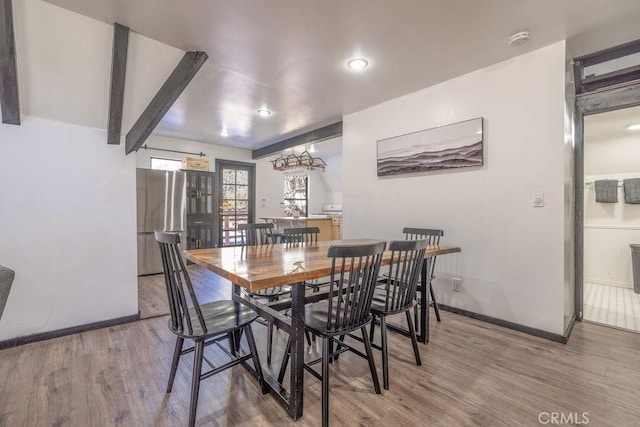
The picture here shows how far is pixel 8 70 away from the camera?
78.0 inches

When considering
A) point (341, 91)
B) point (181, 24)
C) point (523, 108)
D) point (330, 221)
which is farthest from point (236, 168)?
point (523, 108)

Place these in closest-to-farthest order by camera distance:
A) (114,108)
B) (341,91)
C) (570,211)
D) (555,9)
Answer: (555,9)
(114,108)
(570,211)
(341,91)

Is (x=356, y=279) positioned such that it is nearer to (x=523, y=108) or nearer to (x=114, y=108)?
(x=523, y=108)

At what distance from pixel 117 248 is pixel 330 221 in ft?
13.2

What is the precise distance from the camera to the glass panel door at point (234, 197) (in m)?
6.25

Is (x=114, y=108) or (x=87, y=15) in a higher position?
(x=87, y=15)

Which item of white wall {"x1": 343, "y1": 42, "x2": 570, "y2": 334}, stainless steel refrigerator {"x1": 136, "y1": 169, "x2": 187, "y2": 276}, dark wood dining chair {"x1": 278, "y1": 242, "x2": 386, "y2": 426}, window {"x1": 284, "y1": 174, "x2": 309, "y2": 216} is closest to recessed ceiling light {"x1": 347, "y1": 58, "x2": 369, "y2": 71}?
white wall {"x1": 343, "y1": 42, "x2": 570, "y2": 334}

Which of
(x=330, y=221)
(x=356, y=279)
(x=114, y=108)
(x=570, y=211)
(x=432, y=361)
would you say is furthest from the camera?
(x=330, y=221)

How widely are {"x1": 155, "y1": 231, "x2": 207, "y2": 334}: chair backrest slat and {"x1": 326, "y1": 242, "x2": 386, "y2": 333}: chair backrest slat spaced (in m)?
0.68

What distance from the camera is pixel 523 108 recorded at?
2539 mm

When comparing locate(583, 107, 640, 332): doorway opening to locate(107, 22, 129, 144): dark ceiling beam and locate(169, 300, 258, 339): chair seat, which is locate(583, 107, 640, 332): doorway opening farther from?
locate(107, 22, 129, 144): dark ceiling beam

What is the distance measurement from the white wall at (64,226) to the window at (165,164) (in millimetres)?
2891

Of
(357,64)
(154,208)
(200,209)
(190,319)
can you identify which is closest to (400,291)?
(190,319)

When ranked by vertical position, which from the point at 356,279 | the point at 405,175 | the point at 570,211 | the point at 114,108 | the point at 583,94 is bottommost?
the point at 356,279
